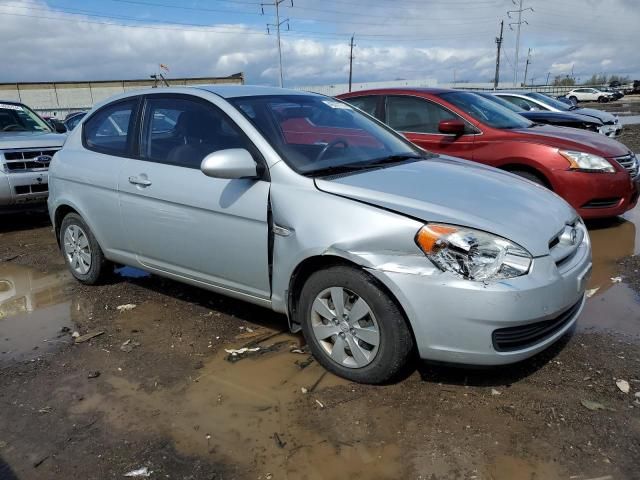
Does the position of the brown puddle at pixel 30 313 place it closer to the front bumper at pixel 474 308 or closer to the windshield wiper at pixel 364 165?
the windshield wiper at pixel 364 165

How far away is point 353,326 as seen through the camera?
3086 millimetres

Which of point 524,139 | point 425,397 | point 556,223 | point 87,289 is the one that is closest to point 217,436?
point 425,397

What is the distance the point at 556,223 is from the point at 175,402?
8.10ft

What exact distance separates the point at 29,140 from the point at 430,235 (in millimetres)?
6677

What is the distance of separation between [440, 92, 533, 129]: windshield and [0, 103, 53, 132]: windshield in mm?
6348

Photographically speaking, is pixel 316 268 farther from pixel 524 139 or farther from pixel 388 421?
pixel 524 139

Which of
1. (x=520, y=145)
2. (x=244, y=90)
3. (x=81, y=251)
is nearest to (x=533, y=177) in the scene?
(x=520, y=145)

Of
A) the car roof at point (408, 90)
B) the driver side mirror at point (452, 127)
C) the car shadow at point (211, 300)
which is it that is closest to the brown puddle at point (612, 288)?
the driver side mirror at point (452, 127)

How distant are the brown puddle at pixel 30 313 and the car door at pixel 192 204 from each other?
906 millimetres

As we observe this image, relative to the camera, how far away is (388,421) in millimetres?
2854

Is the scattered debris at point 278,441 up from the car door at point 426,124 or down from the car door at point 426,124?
down

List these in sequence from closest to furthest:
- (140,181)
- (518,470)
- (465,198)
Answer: (518,470) < (465,198) < (140,181)

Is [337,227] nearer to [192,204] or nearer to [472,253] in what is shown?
[472,253]

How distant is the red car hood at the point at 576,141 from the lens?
19.5 feet
